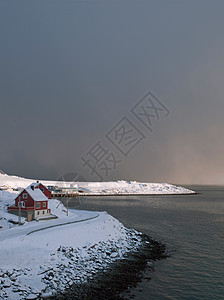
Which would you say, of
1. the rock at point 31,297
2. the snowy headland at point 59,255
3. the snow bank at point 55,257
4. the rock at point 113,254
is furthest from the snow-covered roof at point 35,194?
the rock at point 31,297

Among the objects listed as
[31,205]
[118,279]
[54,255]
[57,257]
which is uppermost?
[31,205]

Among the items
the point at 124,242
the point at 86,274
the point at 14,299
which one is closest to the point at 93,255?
the point at 86,274

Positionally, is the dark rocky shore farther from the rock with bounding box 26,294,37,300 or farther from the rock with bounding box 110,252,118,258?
the rock with bounding box 26,294,37,300

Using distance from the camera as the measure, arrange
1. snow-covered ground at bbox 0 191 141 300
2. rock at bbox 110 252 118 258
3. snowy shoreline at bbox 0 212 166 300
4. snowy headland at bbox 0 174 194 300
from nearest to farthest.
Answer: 1. snowy shoreline at bbox 0 212 166 300
2. snow-covered ground at bbox 0 191 141 300
3. snowy headland at bbox 0 174 194 300
4. rock at bbox 110 252 118 258

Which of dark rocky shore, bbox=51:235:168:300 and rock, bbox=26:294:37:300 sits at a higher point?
rock, bbox=26:294:37:300

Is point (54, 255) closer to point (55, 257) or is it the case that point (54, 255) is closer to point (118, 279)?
point (55, 257)

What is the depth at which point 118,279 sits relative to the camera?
880 inches

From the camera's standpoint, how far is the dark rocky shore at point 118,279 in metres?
19.1

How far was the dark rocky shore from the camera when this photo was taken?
19.1 m

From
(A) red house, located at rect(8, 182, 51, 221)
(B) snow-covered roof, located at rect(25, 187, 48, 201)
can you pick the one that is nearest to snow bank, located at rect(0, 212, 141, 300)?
(A) red house, located at rect(8, 182, 51, 221)

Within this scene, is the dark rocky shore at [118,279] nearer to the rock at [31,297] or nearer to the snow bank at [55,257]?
the snow bank at [55,257]

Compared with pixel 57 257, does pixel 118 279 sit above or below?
below

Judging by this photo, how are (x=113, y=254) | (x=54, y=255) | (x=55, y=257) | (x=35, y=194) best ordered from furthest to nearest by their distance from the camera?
(x=35, y=194)
(x=113, y=254)
(x=54, y=255)
(x=55, y=257)

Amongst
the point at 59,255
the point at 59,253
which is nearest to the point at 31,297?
the point at 59,255
